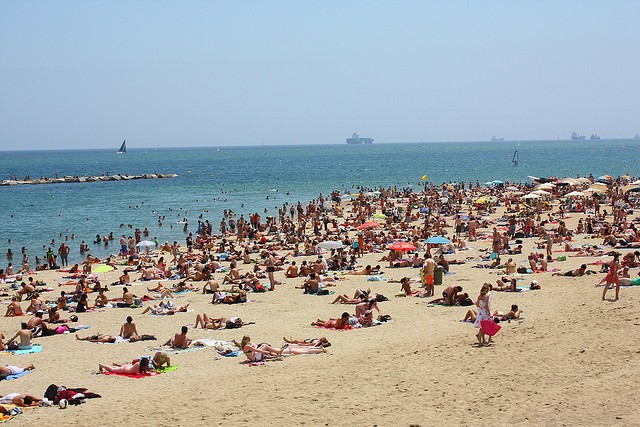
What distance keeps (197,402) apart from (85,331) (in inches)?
262

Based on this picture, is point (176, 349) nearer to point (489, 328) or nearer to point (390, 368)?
point (390, 368)

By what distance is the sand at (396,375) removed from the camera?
9.12 meters

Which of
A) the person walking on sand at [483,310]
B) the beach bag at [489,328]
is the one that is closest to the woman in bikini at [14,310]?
the person walking on sand at [483,310]

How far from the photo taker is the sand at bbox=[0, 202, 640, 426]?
29.9ft

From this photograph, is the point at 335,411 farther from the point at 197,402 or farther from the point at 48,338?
the point at 48,338

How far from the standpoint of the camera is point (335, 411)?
9445mm

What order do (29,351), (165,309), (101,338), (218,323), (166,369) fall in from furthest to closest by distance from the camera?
(165,309)
(218,323)
(101,338)
(29,351)
(166,369)

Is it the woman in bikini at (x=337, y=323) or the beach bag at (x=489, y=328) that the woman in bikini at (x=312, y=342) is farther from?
the beach bag at (x=489, y=328)

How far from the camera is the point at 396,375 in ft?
35.7

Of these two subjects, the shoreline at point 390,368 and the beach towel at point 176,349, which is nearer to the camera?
the shoreline at point 390,368

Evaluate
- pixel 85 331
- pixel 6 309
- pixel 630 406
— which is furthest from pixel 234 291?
pixel 630 406

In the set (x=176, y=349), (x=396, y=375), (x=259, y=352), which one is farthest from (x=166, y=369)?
(x=396, y=375)

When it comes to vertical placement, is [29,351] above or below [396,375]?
below

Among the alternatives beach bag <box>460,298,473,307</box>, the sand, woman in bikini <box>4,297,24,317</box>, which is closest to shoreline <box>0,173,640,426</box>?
the sand
